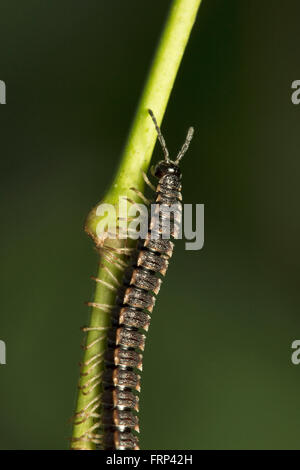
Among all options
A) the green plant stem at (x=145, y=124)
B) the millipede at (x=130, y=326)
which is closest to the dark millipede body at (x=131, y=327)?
the millipede at (x=130, y=326)

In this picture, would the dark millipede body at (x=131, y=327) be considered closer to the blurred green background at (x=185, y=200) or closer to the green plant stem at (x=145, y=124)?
the green plant stem at (x=145, y=124)

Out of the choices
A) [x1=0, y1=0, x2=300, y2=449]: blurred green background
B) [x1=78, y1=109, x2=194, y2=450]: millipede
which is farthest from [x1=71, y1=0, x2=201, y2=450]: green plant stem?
[x1=0, y1=0, x2=300, y2=449]: blurred green background

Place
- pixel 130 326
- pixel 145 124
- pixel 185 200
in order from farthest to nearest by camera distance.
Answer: pixel 185 200, pixel 130 326, pixel 145 124

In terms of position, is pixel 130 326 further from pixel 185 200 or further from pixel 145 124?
pixel 185 200

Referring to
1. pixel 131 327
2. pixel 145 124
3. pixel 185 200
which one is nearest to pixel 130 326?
pixel 131 327

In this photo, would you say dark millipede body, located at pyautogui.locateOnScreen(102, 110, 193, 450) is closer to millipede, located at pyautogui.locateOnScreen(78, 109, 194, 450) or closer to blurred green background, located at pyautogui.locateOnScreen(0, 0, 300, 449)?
millipede, located at pyautogui.locateOnScreen(78, 109, 194, 450)
